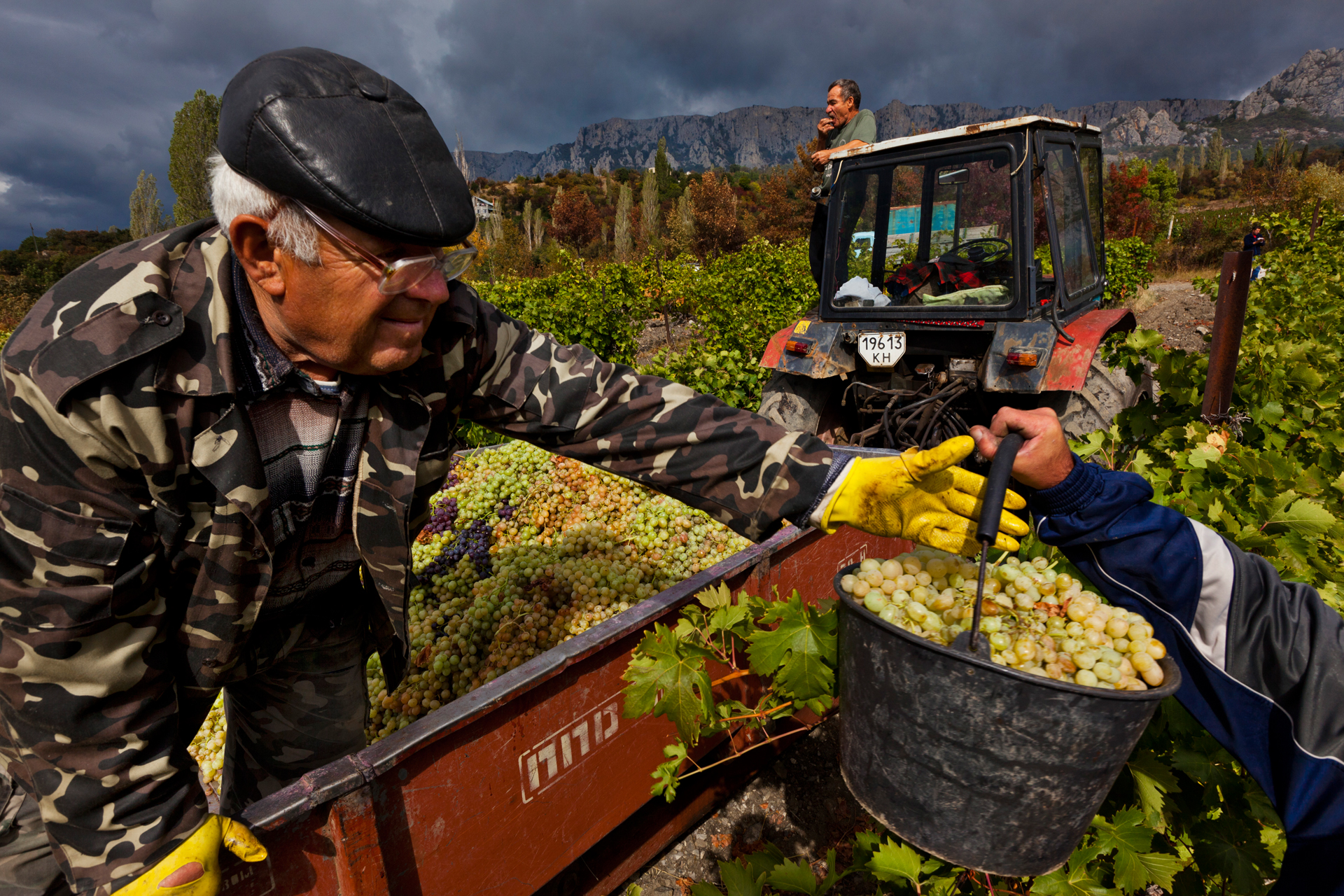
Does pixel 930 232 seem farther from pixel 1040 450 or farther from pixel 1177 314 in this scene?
pixel 1177 314

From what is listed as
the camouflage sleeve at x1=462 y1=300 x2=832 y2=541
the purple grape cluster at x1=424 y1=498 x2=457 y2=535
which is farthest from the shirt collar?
the purple grape cluster at x1=424 y1=498 x2=457 y2=535

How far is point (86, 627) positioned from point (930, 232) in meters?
5.20

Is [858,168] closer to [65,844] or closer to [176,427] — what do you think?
[176,427]

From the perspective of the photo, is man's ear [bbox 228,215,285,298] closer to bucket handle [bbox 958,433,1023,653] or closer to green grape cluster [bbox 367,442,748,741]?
bucket handle [bbox 958,433,1023,653]

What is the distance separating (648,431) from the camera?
180 centimetres

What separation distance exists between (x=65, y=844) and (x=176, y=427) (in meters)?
0.75

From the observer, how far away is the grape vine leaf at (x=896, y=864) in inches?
54.7

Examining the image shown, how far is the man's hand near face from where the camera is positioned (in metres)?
1.28

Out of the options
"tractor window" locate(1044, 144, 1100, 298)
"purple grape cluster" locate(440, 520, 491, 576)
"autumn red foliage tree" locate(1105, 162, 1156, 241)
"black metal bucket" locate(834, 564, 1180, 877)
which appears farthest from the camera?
"autumn red foliage tree" locate(1105, 162, 1156, 241)

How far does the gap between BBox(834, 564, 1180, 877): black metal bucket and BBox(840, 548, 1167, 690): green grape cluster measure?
46mm

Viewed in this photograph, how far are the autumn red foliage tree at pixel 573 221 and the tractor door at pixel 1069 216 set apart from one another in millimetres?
36066

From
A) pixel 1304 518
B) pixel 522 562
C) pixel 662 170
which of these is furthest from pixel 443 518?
pixel 662 170

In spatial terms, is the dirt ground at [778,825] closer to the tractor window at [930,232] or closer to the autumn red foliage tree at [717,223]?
the tractor window at [930,232]

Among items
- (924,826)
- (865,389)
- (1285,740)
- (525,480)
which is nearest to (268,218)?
(924,826)
